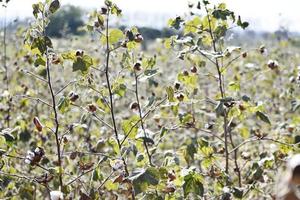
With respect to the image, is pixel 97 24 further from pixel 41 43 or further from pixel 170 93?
pixel 170 93

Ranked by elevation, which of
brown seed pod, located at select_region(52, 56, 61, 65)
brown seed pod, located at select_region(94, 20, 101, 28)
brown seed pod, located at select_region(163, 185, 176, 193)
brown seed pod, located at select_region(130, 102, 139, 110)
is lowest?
brown seed pod, located at select_region(163, 185, 176, 193)

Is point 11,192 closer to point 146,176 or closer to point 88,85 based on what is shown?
point 88,85

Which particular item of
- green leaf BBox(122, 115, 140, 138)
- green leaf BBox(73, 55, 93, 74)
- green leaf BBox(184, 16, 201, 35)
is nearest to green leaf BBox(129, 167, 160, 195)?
green leaf BBox(122, 115, 140, 138)

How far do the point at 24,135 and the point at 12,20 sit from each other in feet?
5.09

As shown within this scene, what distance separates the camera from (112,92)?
2102 millimetres

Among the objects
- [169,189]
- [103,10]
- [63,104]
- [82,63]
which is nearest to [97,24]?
[103,10]

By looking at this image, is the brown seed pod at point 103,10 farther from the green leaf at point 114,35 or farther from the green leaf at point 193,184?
the green leaf at point 193,184

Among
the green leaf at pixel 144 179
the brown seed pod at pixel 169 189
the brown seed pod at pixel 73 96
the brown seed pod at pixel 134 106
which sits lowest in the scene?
the brown seed pod at pixel 169 189

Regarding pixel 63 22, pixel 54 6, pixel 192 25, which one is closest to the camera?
pixel 54 6

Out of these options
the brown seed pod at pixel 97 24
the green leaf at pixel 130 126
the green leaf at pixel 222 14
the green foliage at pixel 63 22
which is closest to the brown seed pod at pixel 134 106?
the green leaf at pixel 130 126

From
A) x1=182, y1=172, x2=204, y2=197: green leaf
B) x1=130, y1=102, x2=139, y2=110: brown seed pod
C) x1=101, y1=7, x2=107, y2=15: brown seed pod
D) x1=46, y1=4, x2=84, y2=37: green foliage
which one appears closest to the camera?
x1=182, y1=172, x2=204, y2=197: green leaf

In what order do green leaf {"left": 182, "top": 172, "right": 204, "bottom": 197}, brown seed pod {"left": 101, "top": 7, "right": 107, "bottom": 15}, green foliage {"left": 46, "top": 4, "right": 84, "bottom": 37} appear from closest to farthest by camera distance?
1. green leaf {"left": 182, "top": 172, "right": 204, "bottom": 197}
2. brown seed pod {"left": 101, "top": 7, "right": 107, "bottom": 15}
3. green foliage {"left": 46, "top": 4, "right": 84, "bottom": 37}

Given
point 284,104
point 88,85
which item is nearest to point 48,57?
point 88,85

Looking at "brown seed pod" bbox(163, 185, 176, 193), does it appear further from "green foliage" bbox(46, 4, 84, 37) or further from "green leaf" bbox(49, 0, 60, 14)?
Answer: "green foliage" bbox(46, 4, 84, 37)
